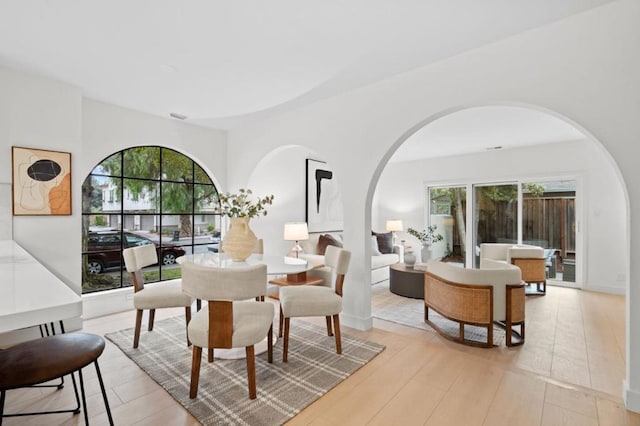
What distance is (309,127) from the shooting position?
150 inches

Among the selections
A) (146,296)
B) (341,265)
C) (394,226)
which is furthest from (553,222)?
(146,296)

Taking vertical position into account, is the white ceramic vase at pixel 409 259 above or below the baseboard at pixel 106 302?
above

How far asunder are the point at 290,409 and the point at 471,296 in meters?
1.97

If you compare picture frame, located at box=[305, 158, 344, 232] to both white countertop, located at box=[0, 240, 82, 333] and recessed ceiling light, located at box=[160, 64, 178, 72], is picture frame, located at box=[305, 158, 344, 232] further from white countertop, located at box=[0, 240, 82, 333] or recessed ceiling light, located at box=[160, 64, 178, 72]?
white countertop, located at box=[0, 240, 82, 333]

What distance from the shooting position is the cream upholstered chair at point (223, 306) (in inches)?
74.2

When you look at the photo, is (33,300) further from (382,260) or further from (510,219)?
(510,219)

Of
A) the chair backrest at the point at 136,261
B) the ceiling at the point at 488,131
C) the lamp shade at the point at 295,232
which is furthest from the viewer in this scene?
the lamp shade at the point at 295,232

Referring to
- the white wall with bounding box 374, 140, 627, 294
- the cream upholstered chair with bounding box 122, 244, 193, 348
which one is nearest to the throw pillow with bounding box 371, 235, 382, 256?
the white wall with bounding box 374, 140, 627, 294

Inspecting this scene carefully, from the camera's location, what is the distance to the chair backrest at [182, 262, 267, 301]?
188 centimetres

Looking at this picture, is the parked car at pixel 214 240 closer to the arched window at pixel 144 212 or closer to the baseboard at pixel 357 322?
the arched window at pixel 144 212

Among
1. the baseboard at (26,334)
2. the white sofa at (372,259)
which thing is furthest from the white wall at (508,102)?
the baseboard at (26,334)

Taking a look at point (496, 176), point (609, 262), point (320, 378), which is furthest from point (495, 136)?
point (320, 378)

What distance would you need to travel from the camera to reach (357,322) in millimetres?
3322

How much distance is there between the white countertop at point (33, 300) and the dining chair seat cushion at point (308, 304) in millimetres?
1601
